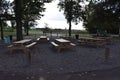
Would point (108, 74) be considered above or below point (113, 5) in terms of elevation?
below

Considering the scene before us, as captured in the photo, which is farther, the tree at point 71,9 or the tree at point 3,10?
the tree at point 71,9

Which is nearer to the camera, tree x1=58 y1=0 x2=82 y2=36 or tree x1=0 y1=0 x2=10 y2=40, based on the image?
tree x1=0 y1=0 x2=10 y2=40

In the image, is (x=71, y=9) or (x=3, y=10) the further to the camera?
(x=71, y=9)

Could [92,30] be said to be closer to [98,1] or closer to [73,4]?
[73,4]

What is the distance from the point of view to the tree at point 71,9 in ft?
116

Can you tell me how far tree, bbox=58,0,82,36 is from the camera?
1389 inches

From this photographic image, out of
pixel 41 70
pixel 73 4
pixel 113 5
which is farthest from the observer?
pixel 73 4

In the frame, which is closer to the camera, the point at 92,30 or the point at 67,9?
the point at 67,9

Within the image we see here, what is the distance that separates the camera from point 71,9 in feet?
116

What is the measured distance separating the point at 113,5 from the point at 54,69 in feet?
65.1

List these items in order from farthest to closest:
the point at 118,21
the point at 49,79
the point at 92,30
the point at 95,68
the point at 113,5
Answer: the point at 92,30 → the point at 118,21 → the point at 113,5 → the point at 95,68 → the point at 49,79

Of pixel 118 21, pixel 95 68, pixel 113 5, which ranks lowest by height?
pixel 95 68

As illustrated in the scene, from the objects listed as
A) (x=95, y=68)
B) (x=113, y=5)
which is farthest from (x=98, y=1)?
(x=95, y=68)

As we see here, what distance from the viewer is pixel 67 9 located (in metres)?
35.5
